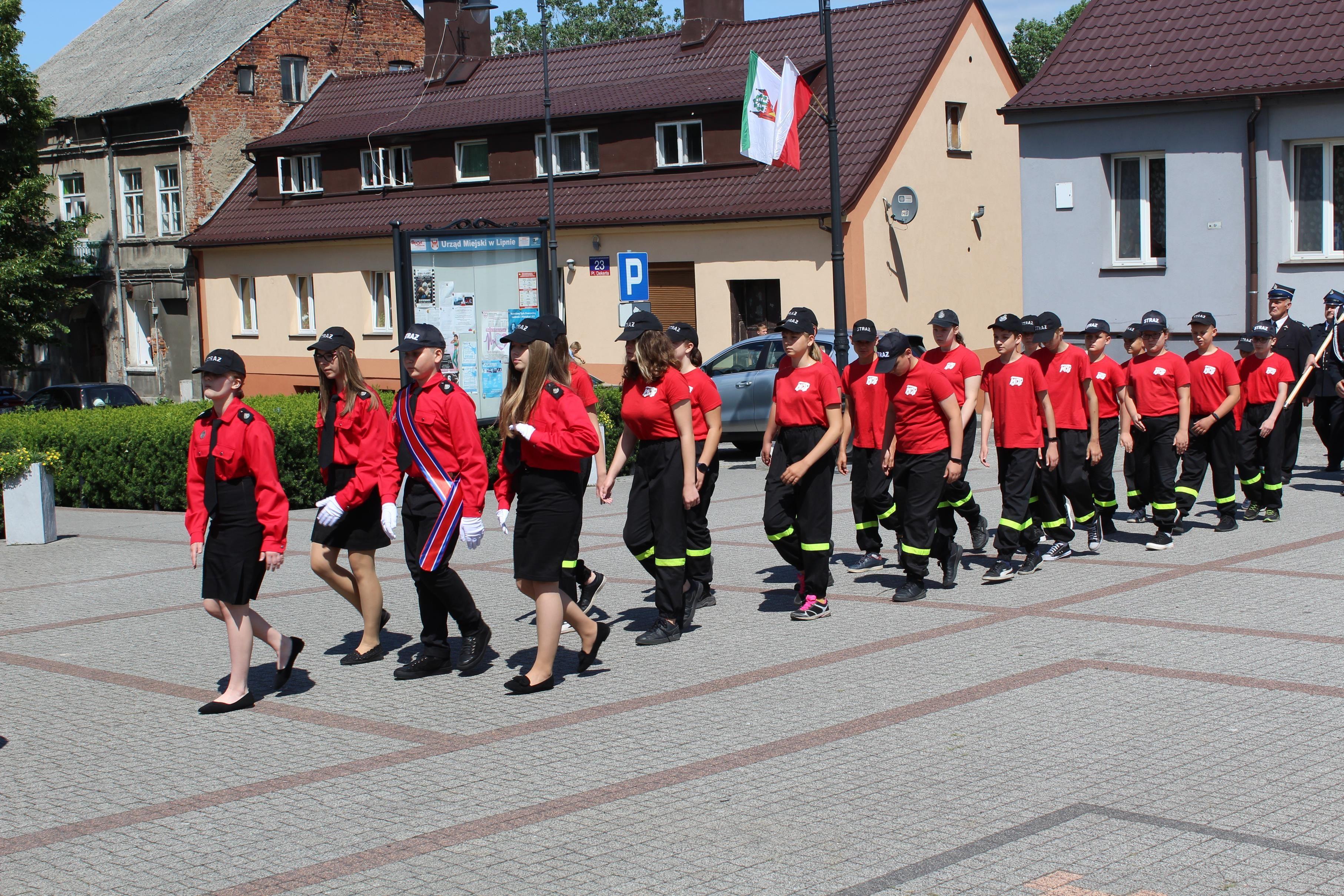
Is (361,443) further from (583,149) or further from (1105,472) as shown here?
(583,149)

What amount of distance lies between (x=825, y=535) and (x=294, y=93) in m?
37.2

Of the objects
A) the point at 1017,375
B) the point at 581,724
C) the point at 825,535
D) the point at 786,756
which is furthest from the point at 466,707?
the point at 1017,375

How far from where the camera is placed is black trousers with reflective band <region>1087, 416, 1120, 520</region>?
1118cm

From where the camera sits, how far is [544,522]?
7121 mm

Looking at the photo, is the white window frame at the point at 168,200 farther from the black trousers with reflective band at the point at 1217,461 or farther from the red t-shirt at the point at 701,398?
the red t-shirt at the point at 701,398

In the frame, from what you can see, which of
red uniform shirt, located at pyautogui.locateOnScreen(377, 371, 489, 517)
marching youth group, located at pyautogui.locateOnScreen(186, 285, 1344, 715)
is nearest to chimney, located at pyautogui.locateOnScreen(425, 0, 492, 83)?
marching youth group, located at pyautogui.locateOnScreen(186, 285, 1344, 715)

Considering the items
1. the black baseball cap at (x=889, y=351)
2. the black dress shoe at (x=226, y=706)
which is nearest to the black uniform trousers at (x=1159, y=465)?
the black baseball cap at (x=889, y=351)

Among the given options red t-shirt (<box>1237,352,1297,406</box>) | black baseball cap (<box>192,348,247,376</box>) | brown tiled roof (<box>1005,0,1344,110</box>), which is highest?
brown tiled roof (<box>1005,0,1344,110</box>)

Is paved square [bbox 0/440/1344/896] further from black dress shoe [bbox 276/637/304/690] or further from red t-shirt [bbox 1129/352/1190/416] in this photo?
red t-shirt [bbox 1129/352/1190/416]

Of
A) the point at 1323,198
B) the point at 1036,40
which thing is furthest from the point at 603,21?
the point at 1323,198

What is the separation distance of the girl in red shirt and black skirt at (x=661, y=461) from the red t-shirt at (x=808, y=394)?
0.93 meters

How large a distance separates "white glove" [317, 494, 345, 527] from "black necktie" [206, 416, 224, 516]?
24.3 inches

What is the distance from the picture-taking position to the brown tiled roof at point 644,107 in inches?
1118

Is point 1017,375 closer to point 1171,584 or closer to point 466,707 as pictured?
point 1171,584
